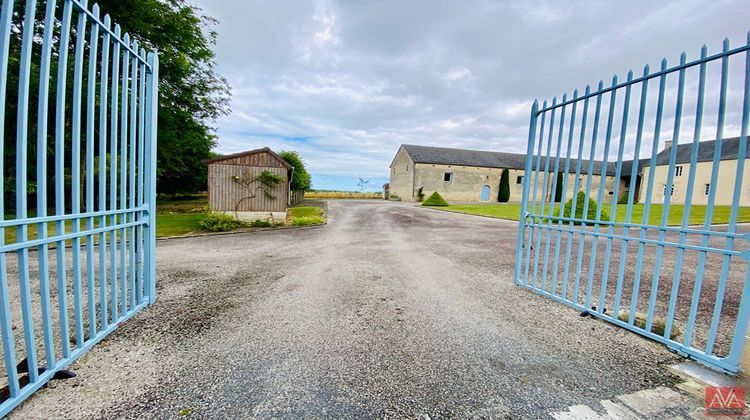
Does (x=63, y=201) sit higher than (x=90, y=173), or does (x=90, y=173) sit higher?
(x=90, y=173)

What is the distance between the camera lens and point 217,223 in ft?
29.8

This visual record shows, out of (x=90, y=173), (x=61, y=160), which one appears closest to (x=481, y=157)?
(x=90, y=173)

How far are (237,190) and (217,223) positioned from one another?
1.59 meters

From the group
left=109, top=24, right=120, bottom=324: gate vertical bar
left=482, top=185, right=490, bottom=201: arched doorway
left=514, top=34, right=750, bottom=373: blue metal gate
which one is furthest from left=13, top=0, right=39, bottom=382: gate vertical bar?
left=482, top=185, right=490, bottom=201: arched doorway

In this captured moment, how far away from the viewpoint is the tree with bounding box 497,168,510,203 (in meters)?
30.6

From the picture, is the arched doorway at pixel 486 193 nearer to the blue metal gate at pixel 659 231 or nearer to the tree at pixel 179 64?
the tree at pixel 179 64

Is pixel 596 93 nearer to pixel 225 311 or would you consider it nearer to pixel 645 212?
pixel 645 212

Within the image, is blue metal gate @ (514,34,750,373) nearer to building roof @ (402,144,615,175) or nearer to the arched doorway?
building roof @ (402,144,615,175)

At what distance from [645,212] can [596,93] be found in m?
1.37

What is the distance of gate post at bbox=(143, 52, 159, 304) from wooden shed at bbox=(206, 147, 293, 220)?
23.5 ft

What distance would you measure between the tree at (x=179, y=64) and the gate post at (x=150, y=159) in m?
9.19

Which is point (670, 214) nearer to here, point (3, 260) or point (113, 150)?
point (113, 150)

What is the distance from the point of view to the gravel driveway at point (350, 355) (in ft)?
6.24

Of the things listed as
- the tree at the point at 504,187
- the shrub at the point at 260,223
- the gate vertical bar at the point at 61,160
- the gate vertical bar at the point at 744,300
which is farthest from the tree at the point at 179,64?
the tree at the point at 504,187
